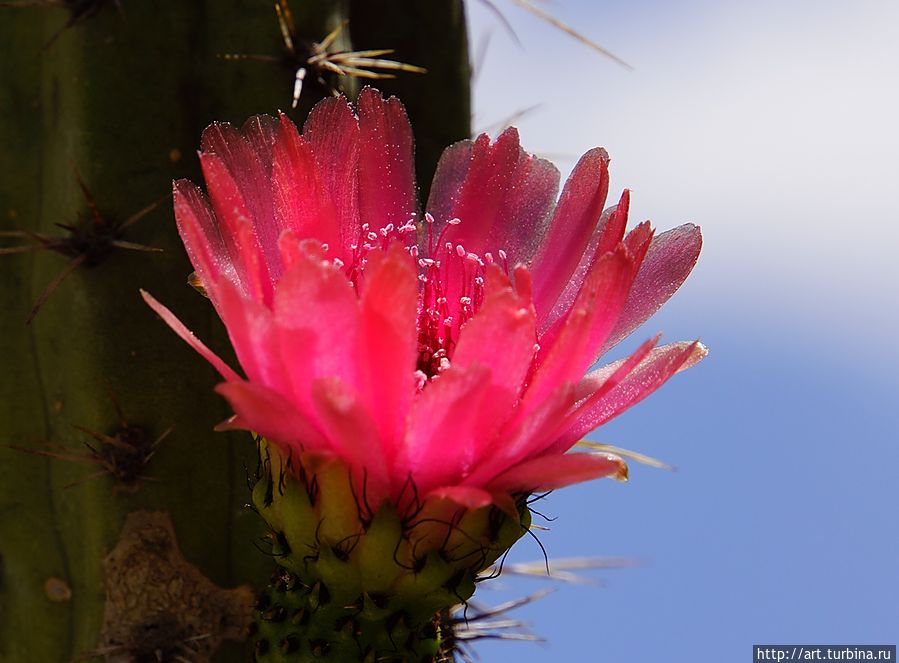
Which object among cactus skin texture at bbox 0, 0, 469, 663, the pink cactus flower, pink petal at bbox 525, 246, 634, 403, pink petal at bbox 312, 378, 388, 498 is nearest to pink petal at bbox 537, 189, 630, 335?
the pink cactus flower

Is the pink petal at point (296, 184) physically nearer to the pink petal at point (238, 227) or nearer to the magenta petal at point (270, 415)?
the pink petal at point (238, 227)

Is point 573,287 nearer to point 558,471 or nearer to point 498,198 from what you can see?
point 498,198

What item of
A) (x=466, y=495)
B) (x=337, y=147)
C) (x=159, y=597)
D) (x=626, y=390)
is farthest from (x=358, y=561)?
(x=159, y=597)

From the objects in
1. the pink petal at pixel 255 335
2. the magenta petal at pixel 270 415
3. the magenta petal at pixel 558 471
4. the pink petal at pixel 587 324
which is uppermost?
the pink petal at pixel 587 324

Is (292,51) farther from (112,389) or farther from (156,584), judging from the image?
(156,584)

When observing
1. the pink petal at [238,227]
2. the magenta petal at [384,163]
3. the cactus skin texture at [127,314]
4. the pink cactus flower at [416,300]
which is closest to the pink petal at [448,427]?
the pink cactus flower at [416,300]
